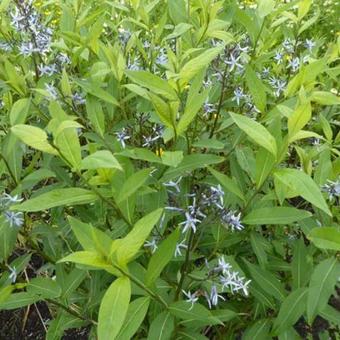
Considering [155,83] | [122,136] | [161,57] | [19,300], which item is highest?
[155,83]

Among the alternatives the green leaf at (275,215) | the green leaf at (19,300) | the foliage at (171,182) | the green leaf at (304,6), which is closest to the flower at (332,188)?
the foliage at (171,182)

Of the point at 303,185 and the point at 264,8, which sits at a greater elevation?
the point at 264,8

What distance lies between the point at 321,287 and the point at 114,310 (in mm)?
486

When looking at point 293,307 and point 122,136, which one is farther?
point 122,136

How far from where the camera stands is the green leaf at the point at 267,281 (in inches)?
59.6

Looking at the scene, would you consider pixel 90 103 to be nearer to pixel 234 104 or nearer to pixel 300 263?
pixel 234 104

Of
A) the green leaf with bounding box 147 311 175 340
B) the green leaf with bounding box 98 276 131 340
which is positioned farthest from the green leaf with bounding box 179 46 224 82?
the green leaf with bounding box 147 311 175 340

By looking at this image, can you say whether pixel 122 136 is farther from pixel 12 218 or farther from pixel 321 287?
pixel 321 287

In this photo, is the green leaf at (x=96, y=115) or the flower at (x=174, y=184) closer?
the flower at (x=174, y=184)

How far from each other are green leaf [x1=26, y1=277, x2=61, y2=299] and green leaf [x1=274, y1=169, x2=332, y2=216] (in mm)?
681

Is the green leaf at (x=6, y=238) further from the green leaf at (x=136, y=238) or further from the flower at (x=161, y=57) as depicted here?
the flower at (x=161, y=57)

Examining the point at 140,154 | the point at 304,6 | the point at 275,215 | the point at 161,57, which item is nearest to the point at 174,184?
the point at 140,154

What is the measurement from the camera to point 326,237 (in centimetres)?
123

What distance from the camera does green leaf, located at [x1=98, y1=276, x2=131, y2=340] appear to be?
3.36ft
